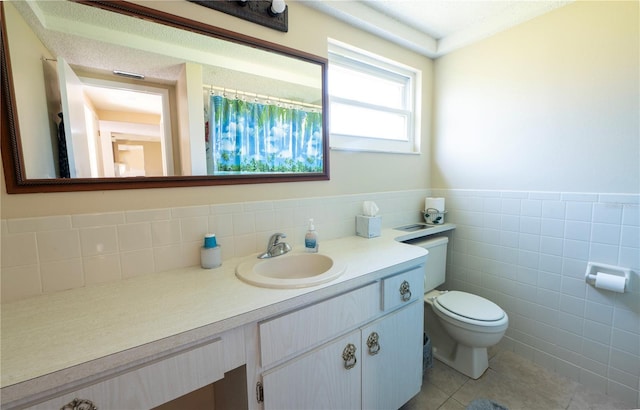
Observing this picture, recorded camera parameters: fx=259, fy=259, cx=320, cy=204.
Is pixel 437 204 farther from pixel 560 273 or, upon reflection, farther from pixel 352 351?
pixel 352 351

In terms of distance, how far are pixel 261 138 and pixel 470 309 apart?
1549mm

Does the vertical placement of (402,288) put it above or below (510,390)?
above

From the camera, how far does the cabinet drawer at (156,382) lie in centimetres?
60

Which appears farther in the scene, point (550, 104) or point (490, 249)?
point (490, 249)

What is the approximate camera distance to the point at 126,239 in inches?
40.1

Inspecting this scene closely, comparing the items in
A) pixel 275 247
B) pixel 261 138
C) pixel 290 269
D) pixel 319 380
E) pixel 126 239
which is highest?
pixel 261 138

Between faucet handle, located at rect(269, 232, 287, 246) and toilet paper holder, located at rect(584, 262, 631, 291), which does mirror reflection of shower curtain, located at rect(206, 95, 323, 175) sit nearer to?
faucet handle, located at rect(269, 232, 287, 246)

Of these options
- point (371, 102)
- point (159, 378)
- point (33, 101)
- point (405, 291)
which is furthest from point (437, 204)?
point (33, 101)

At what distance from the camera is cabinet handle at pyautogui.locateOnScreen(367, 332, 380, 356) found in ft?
3.56

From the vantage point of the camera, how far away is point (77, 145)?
0.93 meters

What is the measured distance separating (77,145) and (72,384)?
0.77 metres

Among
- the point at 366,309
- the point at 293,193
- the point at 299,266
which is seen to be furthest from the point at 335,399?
the point at 293,193

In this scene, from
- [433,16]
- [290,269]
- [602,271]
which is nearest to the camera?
[290,269]

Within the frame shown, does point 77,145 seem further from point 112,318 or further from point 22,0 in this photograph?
point 112,318
